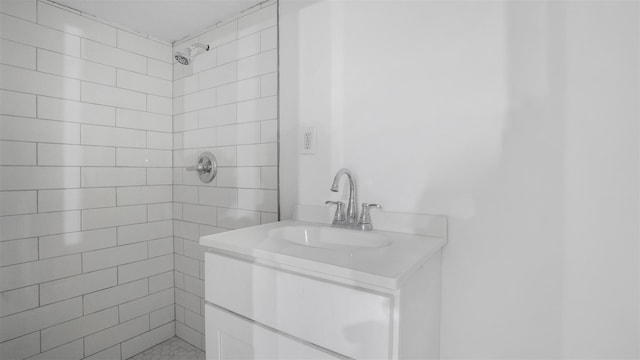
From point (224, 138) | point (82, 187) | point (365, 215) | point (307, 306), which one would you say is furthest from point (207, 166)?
point (307, 306)

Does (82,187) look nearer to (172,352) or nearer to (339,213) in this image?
(172,352)

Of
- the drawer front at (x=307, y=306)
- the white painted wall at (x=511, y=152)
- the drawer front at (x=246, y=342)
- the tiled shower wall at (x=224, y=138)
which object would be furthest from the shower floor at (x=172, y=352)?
the white painted wall at (x=511, y=152)

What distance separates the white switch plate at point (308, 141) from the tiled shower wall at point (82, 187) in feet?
3.50

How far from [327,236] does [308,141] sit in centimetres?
43

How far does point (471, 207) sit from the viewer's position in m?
1.04

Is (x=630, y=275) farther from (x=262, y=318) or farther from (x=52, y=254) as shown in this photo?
(x=52, y=254)

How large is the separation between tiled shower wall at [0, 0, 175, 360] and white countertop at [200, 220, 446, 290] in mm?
1052

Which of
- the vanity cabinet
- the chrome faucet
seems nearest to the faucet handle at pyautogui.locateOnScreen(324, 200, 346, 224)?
the chrome faucet

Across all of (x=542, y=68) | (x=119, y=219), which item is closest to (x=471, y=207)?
(x=542, y=68)

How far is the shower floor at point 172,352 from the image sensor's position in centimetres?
182

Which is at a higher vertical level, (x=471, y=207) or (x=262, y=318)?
(x=471, y=207)

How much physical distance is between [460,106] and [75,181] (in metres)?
1.80

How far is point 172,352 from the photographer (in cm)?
187

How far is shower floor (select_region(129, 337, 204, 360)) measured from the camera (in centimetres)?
182
